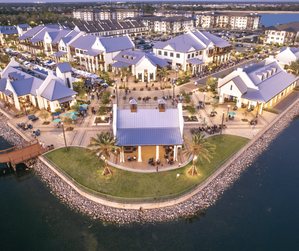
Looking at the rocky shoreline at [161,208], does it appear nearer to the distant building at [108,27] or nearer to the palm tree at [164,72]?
the palm tree at [164,72]

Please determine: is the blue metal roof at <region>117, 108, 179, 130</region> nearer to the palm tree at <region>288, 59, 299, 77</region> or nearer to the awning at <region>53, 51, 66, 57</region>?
the palm tree at <region>288, 59, 299, 77</region>

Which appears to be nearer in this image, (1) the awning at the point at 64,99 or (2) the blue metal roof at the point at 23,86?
(1) the awning at the point at 64,99

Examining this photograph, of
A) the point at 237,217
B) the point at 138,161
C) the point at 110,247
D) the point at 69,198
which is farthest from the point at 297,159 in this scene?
the point at 69,198

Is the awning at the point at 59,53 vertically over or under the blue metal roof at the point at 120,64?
over

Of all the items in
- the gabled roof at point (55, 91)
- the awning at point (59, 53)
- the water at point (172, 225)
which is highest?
the awning at point (59, 53)

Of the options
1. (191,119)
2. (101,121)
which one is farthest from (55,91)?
(191,119)

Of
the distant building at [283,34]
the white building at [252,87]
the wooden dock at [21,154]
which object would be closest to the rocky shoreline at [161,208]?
the wooden dock at [21,154]
